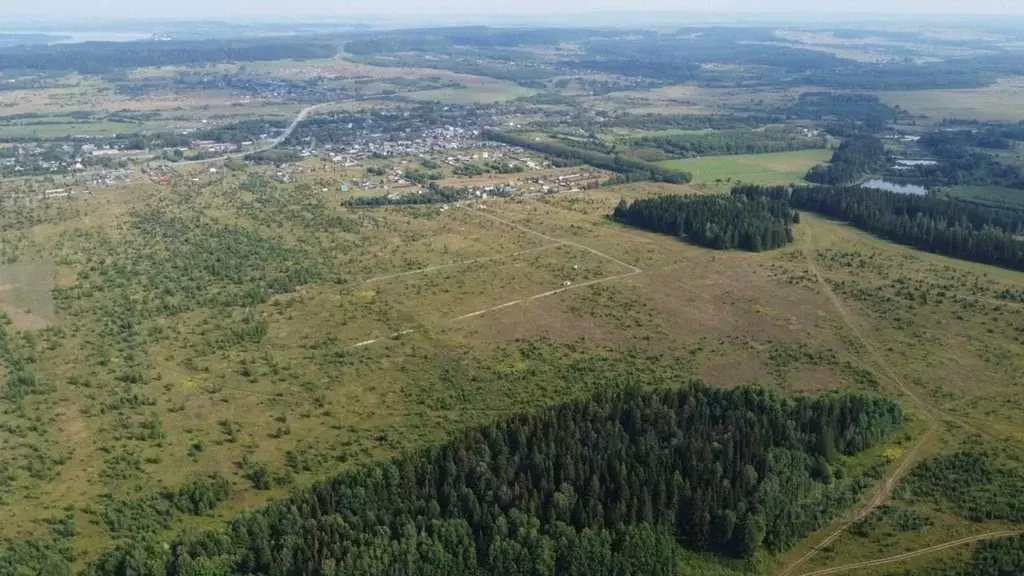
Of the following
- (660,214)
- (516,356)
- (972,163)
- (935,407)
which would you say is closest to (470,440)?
(516,356)

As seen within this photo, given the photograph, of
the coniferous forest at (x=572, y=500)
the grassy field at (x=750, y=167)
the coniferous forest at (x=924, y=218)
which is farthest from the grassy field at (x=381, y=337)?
the grassy field at (x=750, y=167)

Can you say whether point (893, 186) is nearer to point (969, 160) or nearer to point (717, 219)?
point (969, 160)

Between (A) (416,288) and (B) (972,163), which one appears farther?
(B) (972,163)

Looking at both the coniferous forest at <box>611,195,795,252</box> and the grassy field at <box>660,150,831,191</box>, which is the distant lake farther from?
the coniferous forest at <box>611,195,795,252</box>

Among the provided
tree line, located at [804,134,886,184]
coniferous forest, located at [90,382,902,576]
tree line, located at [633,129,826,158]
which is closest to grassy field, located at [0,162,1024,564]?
→ coniferous forest, located at [90,382,902,576]

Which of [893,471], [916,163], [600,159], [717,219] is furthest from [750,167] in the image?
[893,471]

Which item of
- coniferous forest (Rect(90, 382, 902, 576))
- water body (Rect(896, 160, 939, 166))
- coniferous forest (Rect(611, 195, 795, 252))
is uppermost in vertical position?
water body (Rect(896, 160, 939, 166))

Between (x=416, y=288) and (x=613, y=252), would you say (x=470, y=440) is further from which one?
A: (x=613, y=252)
